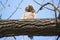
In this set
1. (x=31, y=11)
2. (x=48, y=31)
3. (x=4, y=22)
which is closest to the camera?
(x=48, y=31)

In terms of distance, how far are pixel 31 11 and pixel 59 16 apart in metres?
3.22

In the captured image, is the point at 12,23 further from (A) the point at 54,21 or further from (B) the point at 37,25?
(A) the point at 54,21

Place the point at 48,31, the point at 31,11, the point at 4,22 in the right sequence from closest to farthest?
the point at 48,31
the point at 4,22
the point at 31,11

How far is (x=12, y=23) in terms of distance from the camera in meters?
2.25

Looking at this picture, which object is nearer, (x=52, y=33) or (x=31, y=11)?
(x=52, y=33)

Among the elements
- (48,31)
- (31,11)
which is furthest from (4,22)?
(31,11)

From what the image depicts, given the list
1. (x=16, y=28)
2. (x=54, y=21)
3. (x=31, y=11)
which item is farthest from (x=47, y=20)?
(x=31, y=11)

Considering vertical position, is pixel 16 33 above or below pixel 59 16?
below

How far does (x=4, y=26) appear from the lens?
223 cm

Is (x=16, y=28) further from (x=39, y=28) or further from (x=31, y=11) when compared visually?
(x=31, y=11)

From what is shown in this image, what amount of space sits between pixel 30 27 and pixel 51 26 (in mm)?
233

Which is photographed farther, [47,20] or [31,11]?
[31,11]

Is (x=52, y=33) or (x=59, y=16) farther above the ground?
(x=59, y=16)

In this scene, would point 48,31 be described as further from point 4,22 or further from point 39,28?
point 4,22
